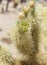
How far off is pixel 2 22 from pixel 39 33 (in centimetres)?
Answer: 286

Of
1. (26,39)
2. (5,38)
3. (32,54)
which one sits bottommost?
(5,38)

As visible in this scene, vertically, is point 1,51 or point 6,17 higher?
point 1,51

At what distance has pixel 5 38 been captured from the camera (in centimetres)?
381

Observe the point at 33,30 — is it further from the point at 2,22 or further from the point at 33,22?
the point at 2,22

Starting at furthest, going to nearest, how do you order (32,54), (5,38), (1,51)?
1. (5,38)
2. (32,54)
3. (1,51)

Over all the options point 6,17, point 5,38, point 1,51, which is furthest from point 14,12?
point 1,51

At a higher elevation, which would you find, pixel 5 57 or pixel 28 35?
pixel 28 35

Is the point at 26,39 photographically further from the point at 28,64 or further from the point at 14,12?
the point at 14,12

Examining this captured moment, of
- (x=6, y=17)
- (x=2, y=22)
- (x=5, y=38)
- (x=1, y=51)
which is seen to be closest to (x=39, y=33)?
(x=1, y=51)

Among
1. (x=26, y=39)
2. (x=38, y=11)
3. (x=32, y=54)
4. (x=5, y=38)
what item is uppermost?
(x=38, y=11)

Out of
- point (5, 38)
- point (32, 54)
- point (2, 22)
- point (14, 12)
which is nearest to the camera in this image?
point (32, 54)

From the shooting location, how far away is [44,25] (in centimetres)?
223

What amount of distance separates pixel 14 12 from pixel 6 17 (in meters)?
0.65

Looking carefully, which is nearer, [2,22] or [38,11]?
[38,11]
